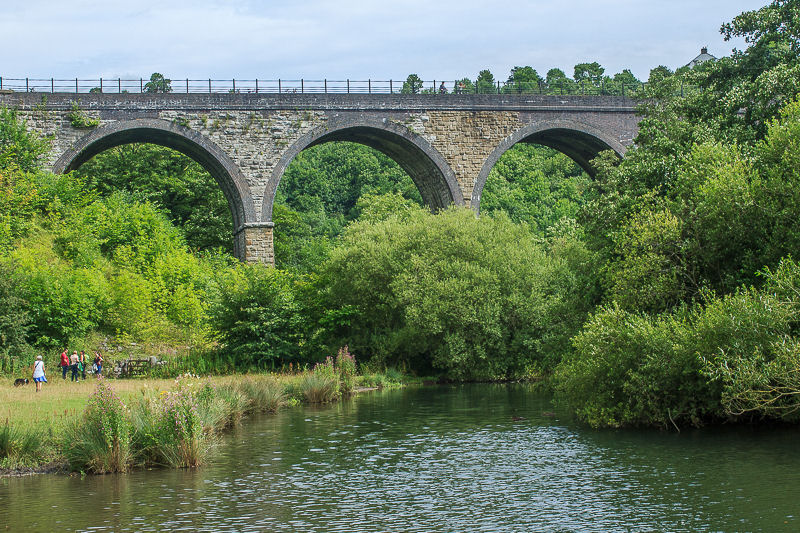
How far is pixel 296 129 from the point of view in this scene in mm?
40531

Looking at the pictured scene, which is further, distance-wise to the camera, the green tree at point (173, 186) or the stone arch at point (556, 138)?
the green tree at point (173, 186)

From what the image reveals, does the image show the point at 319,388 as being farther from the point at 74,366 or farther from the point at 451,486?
the point at 451,486

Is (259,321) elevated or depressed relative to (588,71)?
depressed

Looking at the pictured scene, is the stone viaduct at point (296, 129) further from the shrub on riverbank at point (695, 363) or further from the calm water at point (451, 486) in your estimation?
the shrub on riverbank at point (695, 363)

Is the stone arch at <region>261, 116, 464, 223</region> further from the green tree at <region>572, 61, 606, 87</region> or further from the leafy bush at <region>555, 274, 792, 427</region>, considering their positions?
the green tree at <region>572, 61, 606, 87</region>

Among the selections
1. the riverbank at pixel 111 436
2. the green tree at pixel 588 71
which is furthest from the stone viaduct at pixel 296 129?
the green tree at pixel 588 71

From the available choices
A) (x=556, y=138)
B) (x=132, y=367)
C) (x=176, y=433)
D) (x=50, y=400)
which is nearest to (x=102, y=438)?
(x=176, y=433)

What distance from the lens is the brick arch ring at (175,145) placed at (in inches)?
1508

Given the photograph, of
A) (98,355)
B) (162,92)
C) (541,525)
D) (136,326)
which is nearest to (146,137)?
(162,92)

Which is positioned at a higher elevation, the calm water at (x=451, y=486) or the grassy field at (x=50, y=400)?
the grassy field at (x=50, y=400)

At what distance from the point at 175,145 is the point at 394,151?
32.8ft

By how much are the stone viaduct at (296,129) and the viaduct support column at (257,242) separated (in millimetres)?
43

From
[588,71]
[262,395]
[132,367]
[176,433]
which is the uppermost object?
[588,71]

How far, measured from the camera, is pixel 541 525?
41.1ft
